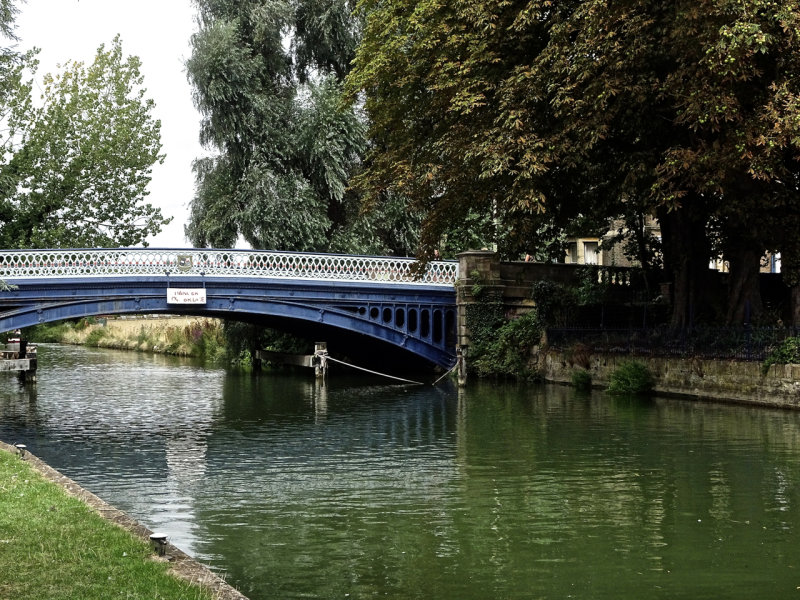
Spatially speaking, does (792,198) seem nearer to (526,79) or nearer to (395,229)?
(526,79)

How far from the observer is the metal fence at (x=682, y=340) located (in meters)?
20.0

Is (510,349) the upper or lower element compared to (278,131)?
lower

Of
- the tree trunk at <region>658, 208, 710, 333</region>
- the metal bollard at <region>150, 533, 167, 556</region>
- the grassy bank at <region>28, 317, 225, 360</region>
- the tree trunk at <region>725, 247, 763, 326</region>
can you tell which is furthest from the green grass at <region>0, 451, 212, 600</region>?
the grassy bank at <region>28, 317, 225, 360</region>

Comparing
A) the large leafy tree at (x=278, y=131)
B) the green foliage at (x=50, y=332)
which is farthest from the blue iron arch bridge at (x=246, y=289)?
the green foliage at (x=50, y=332)

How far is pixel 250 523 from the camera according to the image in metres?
9.20

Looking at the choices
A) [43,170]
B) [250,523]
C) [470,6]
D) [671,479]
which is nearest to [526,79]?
[470,6]

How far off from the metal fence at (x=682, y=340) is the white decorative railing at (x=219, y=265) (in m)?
4.44

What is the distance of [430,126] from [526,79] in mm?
4752

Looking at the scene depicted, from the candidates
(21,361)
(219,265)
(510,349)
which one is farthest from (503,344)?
(21,361)

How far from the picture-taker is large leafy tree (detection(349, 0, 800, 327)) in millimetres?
17297

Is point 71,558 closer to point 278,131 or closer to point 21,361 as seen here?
point 21,361

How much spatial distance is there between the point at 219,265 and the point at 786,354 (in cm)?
1476

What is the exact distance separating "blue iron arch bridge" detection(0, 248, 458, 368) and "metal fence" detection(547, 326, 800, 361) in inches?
164

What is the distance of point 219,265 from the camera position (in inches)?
1081
